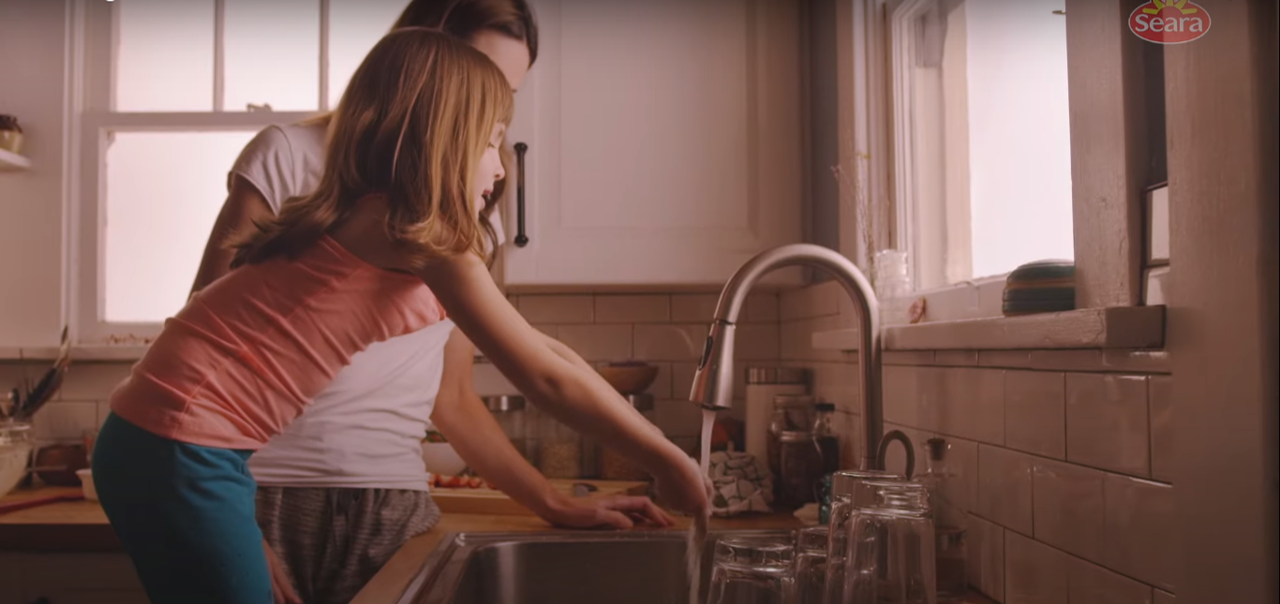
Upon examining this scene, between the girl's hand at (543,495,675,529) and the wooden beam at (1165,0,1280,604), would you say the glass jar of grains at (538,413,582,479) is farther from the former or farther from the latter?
the wooden beam at (1165,0,1280,604)

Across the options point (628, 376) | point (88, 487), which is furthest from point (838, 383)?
point (88, 487)

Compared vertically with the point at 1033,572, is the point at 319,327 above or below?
above

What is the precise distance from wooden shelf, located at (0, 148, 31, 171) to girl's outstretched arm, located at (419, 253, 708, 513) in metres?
1.61

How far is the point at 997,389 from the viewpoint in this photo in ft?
2.90

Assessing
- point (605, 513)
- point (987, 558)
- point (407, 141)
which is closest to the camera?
point (987, 558)

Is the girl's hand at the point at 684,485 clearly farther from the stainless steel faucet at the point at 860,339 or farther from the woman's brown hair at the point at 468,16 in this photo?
the woman's brown hair at the point at 468,16

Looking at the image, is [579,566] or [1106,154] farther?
[579,566]

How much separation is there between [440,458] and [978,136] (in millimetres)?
1211

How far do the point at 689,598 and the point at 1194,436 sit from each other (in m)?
0.49

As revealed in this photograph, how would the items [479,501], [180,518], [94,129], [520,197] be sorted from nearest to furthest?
[180,518] → [479,501] → [520,197] → [94,129]

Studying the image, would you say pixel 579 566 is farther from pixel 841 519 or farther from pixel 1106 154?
pixel 1106 154

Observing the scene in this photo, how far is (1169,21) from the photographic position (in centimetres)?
63

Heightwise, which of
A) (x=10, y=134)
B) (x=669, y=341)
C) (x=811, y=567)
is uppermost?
(x=10, y=134)

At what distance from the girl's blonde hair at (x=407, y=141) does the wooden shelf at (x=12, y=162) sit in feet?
4.06
